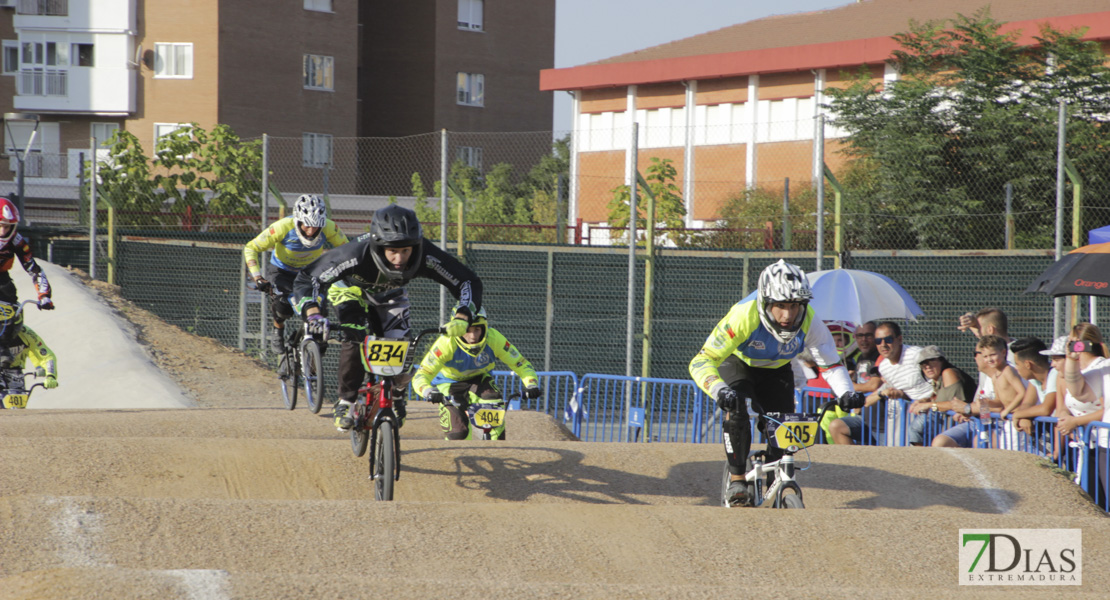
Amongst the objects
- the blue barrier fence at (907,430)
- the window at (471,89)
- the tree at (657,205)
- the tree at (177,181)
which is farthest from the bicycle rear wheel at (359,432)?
the window at (471,89)

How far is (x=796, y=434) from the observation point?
6801 millimetres

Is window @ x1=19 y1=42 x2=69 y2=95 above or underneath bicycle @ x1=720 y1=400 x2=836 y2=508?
above

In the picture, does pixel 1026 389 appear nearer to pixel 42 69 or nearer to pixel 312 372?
pixel 312 372

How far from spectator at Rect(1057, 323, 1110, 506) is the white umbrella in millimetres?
2550

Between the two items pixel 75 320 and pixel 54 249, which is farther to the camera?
pixel 54 249

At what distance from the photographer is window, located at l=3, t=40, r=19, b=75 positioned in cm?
4406

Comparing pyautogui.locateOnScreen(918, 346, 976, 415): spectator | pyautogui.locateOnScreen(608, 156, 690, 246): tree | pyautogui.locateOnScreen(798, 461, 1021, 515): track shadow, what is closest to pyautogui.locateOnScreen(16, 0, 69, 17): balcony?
pyautogui.locateOnScreen(608, 156, 690, 246): tree

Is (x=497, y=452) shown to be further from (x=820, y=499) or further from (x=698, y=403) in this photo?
(x=698, y=403)

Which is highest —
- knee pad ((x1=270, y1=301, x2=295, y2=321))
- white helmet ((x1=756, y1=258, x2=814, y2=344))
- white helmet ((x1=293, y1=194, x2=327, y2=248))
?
white helmet ((x1=293, y1=194, x2=327, y2=248))

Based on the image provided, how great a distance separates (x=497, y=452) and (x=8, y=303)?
20.4ft

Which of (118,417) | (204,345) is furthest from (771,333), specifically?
(204,345)

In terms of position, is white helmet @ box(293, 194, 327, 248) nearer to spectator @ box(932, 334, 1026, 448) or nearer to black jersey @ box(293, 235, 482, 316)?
black jersey @ box(293, 235, 482, 316)

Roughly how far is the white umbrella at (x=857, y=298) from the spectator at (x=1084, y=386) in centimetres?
255

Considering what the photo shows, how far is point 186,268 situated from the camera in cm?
1755
